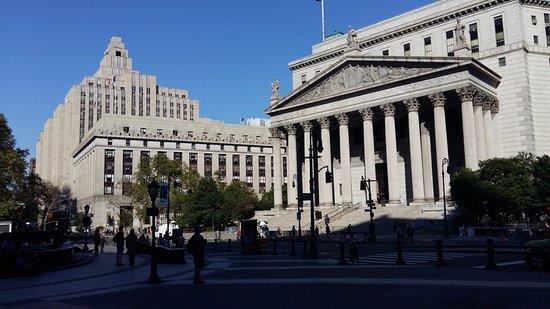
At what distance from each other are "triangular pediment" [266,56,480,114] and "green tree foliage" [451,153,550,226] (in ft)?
42.9

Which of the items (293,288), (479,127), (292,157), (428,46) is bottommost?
(293,288)

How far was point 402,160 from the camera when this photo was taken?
223 feet

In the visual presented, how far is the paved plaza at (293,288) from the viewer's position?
1294 cm

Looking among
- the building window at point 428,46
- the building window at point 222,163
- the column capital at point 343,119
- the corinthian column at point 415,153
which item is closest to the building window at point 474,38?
the building window at point 428,46

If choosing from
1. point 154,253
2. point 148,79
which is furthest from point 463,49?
point 148,79

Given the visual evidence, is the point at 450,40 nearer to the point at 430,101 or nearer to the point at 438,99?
the point at 430,101

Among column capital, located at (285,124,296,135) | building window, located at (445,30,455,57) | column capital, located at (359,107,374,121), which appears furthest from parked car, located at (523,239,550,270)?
column capital, located at (285,124,296,135)

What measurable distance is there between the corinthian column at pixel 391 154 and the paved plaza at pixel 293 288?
37.6 meters

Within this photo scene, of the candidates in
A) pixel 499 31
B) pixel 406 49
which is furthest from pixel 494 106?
pixel 406 49

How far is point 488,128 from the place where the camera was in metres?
59.8

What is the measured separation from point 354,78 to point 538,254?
47.8m

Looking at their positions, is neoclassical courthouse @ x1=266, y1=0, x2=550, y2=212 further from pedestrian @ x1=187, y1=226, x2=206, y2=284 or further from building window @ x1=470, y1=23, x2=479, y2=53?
pedestrian @ x1=187, y1=226, x2=206, y2=284

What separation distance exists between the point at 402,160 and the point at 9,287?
57.4 metres

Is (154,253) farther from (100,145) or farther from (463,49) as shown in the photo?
(100,145)
